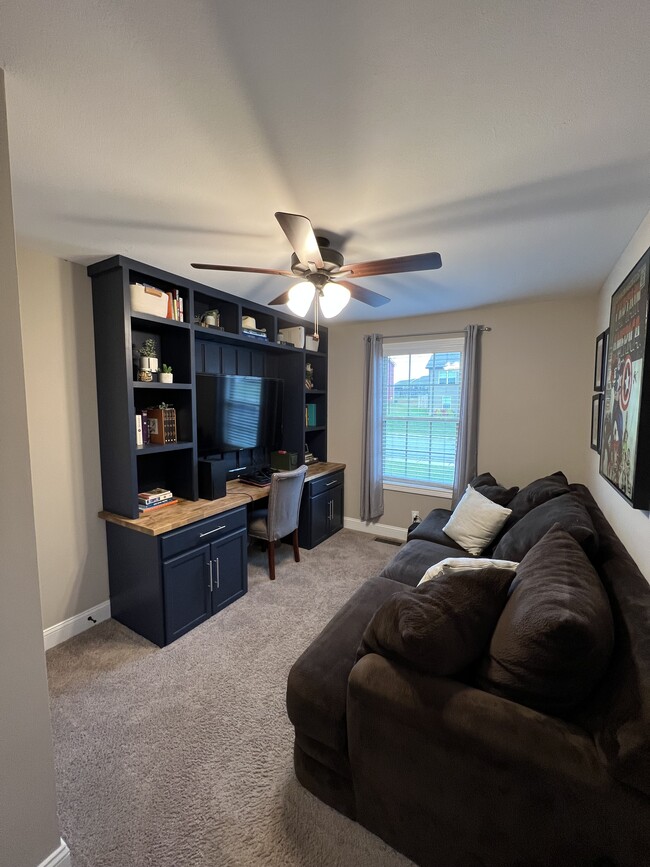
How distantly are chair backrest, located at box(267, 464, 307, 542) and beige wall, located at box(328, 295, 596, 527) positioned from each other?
1.57 m

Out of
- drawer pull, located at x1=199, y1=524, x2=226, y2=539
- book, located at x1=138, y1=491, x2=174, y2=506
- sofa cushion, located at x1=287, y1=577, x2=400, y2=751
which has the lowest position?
sofa cushion, located at x1=287, y1=577, x2=400, y2=751

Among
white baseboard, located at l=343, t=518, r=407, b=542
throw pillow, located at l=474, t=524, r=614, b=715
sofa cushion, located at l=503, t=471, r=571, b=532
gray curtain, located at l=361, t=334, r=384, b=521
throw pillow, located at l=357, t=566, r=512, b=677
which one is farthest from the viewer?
white baseboard, located at l=343, t=518, r=407, b=542

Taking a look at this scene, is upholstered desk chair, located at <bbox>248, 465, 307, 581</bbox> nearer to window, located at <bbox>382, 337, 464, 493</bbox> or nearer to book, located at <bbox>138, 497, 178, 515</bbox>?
book, located at <bbox>138, 497, 178, 515</bbox>

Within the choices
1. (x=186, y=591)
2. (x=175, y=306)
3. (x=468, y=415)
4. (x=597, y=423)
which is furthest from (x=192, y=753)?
(x=468, y=415)

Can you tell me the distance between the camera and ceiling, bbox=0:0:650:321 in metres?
0.82

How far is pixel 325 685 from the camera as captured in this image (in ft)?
4.44

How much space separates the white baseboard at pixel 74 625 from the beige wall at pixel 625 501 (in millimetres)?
3200

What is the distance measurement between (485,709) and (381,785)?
499 mm

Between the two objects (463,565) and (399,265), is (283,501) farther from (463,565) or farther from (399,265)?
(399,265)

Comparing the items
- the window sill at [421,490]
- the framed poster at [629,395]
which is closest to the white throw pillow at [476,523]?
the framed poster at [629,395]

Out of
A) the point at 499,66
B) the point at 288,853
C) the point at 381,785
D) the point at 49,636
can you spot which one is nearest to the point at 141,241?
the point at 499,66

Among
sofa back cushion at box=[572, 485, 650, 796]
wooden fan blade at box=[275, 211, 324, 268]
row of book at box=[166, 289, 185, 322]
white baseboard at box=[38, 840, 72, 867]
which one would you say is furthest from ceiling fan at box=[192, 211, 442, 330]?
white baseboard at box=[38, 840, 72, 867]

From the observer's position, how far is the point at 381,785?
1.17 meters

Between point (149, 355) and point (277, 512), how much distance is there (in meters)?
1.58
